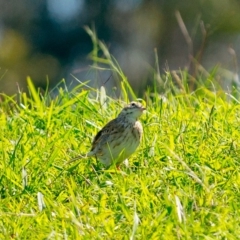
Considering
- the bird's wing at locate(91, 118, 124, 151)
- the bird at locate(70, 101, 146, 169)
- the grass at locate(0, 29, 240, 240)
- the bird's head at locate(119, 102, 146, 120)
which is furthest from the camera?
the bird's head at locate(119, 102, 146, 120)

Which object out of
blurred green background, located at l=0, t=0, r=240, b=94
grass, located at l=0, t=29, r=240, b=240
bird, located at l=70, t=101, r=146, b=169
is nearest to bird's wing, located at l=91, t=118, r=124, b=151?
bird, located at l=70, t=101, r=146, b=169

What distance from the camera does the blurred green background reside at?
3083cm

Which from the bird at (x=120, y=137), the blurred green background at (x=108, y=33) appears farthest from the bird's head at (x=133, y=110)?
the blurred green background at (x=108, y=33)

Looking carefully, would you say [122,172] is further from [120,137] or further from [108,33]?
[108,33]

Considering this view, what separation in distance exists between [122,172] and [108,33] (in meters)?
26.4

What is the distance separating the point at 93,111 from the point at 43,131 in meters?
0.54

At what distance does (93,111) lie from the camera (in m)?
8.56

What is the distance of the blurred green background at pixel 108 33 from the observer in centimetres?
3083

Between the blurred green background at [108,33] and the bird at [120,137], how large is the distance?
21545mm

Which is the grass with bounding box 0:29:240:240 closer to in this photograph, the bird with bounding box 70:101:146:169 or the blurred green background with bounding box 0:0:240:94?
the bird with bounding box 70:101:146:169

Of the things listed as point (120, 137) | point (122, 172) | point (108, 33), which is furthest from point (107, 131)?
point (108, 33)

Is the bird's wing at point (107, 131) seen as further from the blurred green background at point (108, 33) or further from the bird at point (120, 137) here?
the blurred green background at point (108, 33)

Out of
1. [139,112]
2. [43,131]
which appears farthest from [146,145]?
[43,131]

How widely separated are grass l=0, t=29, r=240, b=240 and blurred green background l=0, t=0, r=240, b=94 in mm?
21023
